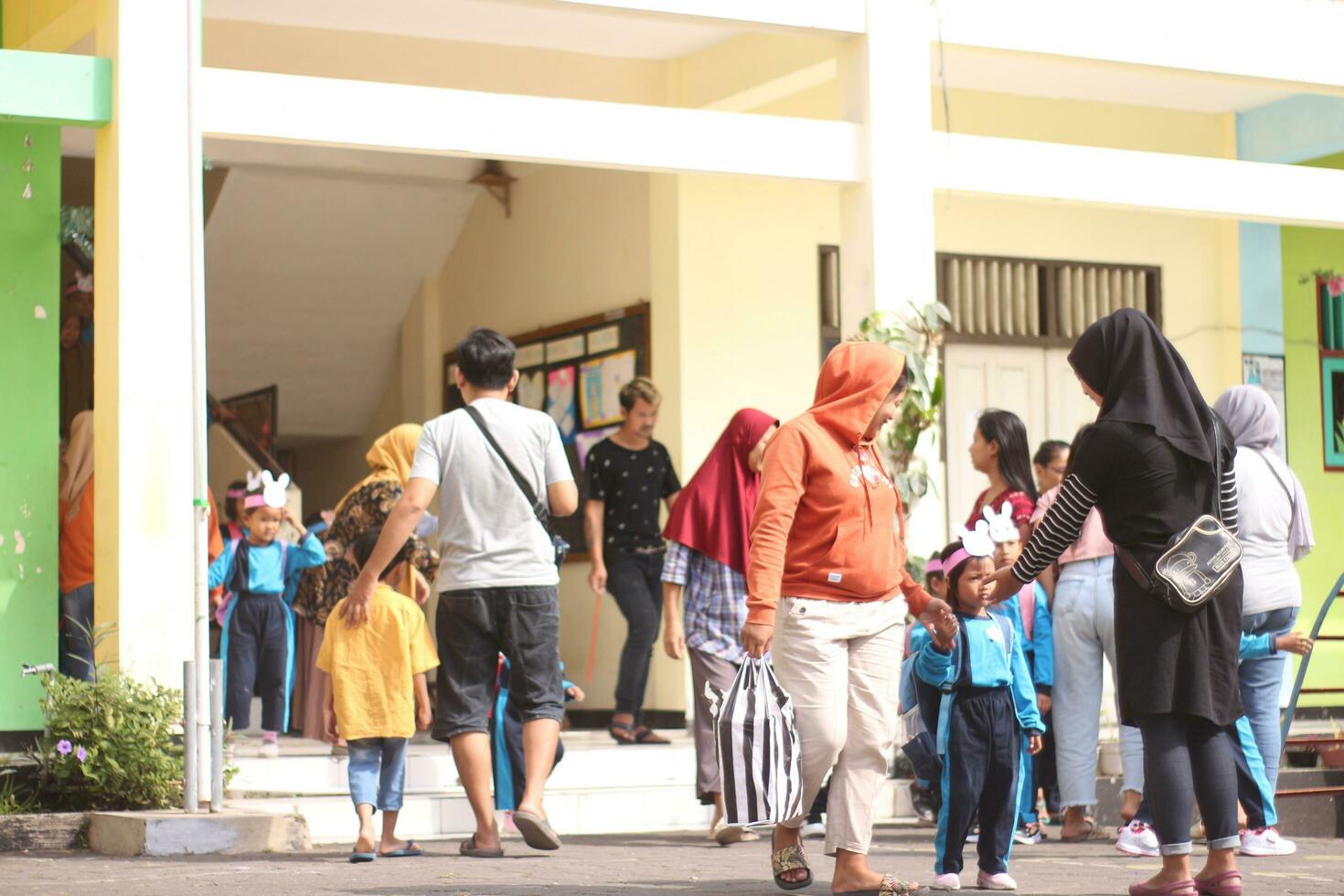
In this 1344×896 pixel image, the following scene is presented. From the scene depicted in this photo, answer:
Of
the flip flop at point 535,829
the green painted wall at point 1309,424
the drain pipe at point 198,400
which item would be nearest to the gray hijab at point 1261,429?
the flip flop at point 535,829

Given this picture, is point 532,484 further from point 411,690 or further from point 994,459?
point 994,459

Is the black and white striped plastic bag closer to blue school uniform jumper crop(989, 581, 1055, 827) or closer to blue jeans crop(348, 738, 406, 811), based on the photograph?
blue jeans crop(348, 738, 406, 811)

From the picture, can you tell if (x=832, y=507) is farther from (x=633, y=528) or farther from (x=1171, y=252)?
(x=1171, y=252)

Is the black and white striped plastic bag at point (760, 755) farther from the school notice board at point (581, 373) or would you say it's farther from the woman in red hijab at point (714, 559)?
the school notice board at point (581, 373)

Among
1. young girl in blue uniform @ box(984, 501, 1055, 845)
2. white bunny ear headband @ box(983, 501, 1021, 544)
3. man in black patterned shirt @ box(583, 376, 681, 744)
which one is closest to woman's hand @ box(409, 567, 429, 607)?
man in black patterned shirt @ box(583, 376, 681, 744)

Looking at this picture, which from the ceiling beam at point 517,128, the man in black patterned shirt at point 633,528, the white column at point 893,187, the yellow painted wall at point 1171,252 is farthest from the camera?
the yellow painted wall at point 1171,252

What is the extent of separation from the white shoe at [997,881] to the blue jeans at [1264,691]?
177 cm

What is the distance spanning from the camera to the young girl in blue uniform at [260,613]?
30.2 feet

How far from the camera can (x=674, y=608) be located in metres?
7.78

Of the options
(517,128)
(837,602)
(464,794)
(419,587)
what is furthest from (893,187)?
(837,602)

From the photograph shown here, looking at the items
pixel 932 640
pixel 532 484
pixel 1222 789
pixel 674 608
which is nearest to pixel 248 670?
pixel 674 608

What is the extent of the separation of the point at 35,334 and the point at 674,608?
2972mm

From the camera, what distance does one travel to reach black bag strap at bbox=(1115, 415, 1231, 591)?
17.4 ft

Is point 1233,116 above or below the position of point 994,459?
above
